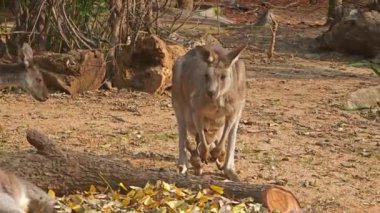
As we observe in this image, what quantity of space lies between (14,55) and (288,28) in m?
7.66

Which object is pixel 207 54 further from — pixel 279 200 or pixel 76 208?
pixel 76 208

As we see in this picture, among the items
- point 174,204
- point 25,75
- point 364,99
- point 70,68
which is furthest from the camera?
point 70,68

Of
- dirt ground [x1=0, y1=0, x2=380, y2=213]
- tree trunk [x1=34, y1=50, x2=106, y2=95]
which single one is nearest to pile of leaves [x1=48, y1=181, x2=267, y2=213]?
dirt ground [x1=0, y1=0, x2=380, y2=213]

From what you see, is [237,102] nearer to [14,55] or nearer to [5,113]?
[5,113]

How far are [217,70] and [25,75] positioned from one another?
2.94 meters

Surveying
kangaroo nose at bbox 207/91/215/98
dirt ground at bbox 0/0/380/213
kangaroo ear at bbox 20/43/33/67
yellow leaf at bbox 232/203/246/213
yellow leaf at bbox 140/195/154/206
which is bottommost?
dirt ground at bbox 0/0/380/213

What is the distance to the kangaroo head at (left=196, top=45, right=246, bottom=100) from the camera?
7.48m

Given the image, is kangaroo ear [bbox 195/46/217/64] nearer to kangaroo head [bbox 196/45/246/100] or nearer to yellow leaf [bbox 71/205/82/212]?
kangaroo head [bbox 196/45/246/100]

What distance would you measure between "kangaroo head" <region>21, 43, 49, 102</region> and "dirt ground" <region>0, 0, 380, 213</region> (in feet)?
0.79

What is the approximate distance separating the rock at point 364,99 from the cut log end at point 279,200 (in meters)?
4.59

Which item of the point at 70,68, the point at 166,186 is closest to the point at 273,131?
the point at 70,68

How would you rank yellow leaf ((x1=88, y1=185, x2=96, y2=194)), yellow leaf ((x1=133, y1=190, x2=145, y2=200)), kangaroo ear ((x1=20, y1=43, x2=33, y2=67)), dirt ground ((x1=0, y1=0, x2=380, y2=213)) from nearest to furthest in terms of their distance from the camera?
1. yellow leaf ((x1=133, y1=190, x2=145, y2=200))
2. yellow leaf ((x1=88, y1=185, x2=96, y2=194))
3. dirt ground ((x1=0, y1=0, x2=380, y2=213))
4. kangaroo ear ((x1=20, y1=43, x2=33, y2=67))

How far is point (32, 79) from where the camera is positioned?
9.88m

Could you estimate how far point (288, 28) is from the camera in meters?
18.2
